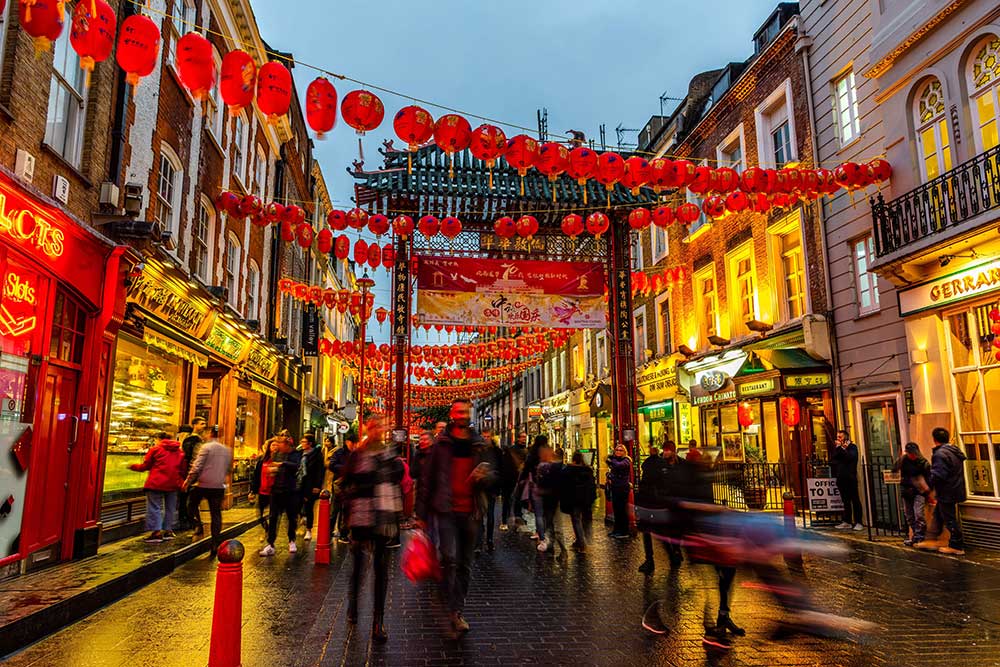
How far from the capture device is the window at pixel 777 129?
650 inches

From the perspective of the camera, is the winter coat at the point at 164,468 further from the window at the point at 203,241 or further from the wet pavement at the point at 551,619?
the window at the point at 203,241

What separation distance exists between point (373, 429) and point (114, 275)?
539 cm

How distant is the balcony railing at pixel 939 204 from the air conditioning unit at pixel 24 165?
12798 millimetres

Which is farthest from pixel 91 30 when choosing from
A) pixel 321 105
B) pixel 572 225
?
pixel 572 225

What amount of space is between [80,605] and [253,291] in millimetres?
13742

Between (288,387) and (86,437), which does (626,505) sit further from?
(288,387)

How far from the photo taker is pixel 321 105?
28.1 feet

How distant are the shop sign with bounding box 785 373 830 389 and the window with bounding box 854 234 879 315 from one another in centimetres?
161

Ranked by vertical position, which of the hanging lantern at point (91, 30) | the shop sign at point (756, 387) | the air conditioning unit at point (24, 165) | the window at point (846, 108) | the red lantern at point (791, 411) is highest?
the window at point (846, 108)

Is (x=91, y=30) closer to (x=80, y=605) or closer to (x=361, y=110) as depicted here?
(x=361, y=110)

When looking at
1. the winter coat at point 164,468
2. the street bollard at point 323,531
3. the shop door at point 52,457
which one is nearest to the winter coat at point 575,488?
the street bollard at point 323,531

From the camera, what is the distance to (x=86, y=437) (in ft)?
29.7

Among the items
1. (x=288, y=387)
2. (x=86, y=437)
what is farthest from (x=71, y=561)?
(x=288, y=387)

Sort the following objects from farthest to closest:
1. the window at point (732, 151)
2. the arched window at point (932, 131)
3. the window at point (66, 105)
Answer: the window at point (732, 151) → the arched window at point (932, 131) → the window at point (66, 105)
